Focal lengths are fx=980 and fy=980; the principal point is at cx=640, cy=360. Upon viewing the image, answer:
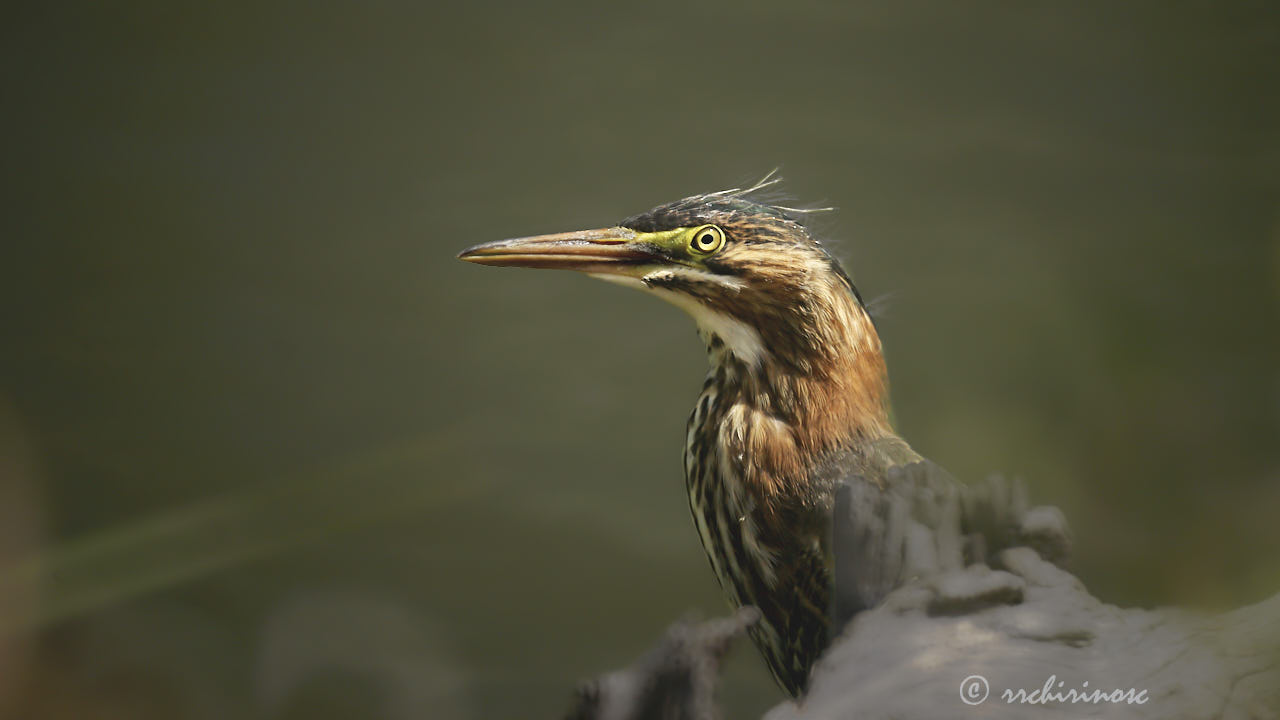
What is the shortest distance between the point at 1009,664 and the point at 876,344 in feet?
1.71

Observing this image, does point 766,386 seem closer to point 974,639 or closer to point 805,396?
point 805,396

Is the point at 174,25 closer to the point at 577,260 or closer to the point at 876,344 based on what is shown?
the point at 577,260

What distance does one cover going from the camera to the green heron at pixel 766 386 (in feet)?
3.62

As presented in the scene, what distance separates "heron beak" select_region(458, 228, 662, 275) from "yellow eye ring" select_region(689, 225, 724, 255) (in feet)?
0.18

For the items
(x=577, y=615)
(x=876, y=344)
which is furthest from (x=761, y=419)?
(x=577, y=615)

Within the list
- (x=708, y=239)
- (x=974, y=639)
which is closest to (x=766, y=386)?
(x=708, y=239)

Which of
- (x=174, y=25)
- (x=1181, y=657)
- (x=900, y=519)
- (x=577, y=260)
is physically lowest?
(x=1181, y=657)

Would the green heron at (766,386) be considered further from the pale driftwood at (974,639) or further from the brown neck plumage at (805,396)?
the pale driftwood at (974,639)

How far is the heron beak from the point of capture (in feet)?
4.00

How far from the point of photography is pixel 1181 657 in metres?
0.79
